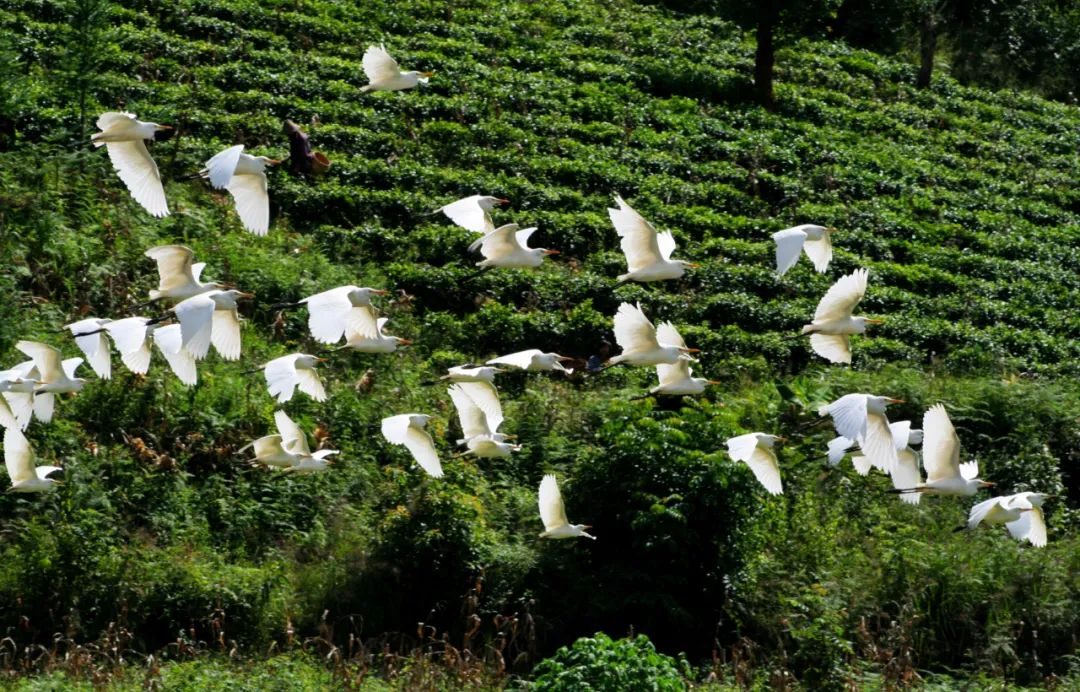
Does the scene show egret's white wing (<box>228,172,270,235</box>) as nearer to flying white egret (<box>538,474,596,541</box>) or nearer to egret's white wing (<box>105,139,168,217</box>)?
egret's white wing (<box>105,139,168,217</box>)

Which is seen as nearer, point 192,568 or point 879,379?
point 192,568

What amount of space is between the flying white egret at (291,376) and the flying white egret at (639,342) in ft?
9.02

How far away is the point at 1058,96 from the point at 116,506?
107 ft

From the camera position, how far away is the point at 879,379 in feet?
67.4

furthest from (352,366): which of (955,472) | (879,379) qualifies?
(955,472)

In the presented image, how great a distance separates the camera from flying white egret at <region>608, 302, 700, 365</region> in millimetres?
13336

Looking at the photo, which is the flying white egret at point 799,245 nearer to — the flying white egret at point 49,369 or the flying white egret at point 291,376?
the flying white egret at point 291,376

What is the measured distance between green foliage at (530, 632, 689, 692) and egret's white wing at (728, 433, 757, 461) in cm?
203

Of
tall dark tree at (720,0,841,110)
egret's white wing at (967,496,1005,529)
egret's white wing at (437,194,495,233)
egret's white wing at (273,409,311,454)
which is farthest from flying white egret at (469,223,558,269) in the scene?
tall dark tree at (720,0,841,110)

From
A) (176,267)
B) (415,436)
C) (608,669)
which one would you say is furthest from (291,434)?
(608,669)

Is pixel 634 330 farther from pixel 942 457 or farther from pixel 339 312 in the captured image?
pixel 942 457

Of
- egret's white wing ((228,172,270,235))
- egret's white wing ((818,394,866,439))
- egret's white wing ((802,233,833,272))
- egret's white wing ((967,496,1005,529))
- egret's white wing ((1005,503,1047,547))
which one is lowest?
egret's white wing ((1005,503,1047,547))

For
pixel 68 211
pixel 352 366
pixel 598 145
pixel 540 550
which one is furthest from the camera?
pixel 598 145

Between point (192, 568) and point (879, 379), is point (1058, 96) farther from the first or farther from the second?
point (192, 568)
